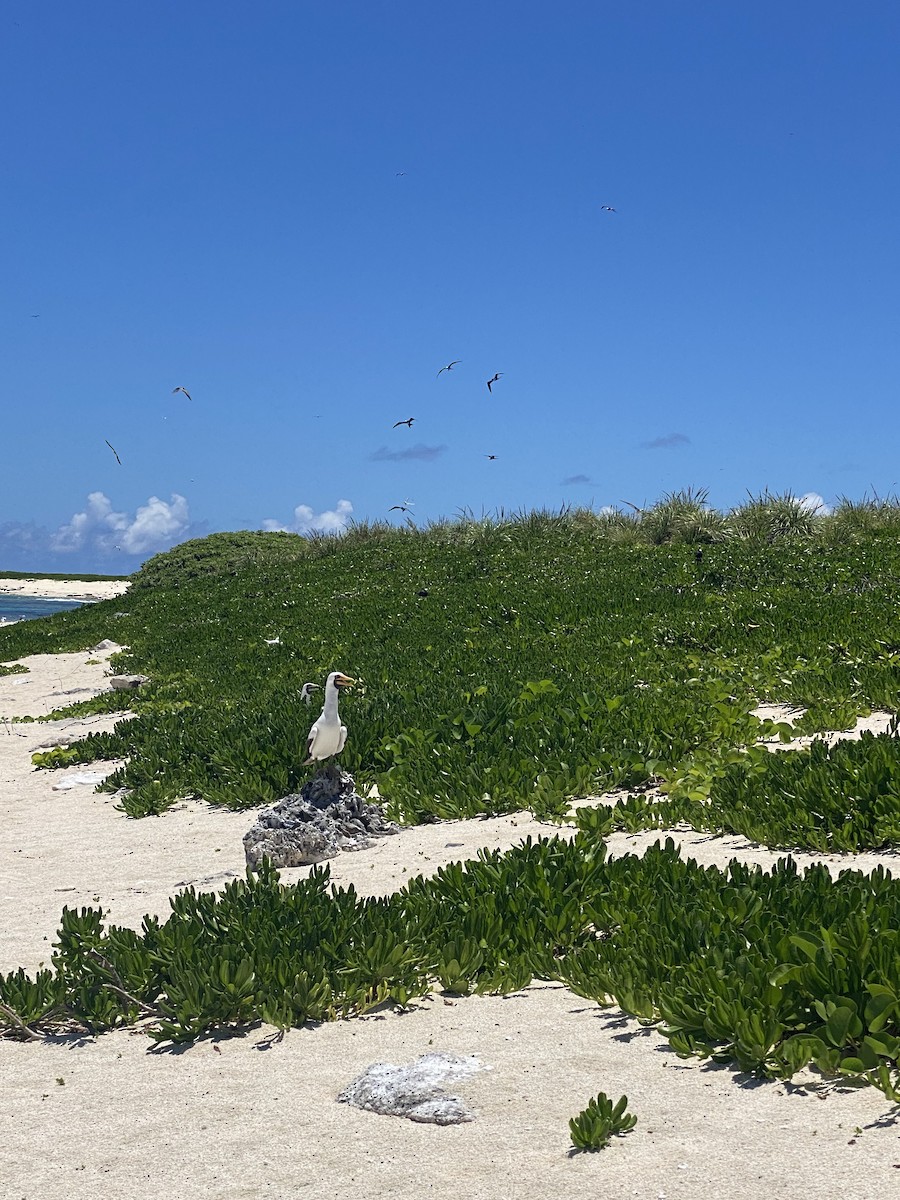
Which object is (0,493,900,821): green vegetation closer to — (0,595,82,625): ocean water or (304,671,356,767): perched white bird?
(304,671,356,767): perched white bird

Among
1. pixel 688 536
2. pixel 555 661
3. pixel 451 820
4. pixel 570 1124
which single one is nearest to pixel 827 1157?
pixel 570 1124

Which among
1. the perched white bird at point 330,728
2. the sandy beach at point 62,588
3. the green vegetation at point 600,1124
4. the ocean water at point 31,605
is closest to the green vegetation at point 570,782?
the green vegetation at point 600,1124

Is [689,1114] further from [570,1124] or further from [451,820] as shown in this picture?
[451,820]

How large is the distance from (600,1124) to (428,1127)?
756 millimetres

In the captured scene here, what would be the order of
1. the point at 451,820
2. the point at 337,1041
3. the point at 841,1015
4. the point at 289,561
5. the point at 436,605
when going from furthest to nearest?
the point at 289,561 < the point at 436,605 < the point at 451,820 < the point at 337,1041 < the point at 841,1015

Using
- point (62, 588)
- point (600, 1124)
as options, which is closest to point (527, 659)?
point (600, 1124)

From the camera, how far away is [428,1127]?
419 centimetres

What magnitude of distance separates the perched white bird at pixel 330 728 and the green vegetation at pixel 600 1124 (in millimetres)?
5354

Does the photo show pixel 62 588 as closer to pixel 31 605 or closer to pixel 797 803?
pixel 31 605

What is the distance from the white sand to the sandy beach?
72.6 m

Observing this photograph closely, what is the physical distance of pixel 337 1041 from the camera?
518 cm

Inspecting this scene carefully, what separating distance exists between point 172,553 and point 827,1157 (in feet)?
151

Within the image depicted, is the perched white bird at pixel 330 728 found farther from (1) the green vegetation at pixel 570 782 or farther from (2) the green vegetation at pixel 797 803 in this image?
(2) the green vegetation at pixel 797 803

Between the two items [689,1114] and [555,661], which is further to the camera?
[555,661]
